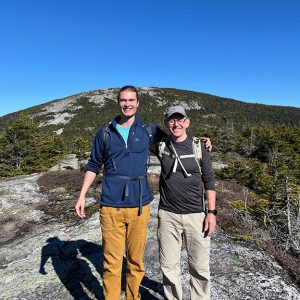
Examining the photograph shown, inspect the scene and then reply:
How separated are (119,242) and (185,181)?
1.08 m

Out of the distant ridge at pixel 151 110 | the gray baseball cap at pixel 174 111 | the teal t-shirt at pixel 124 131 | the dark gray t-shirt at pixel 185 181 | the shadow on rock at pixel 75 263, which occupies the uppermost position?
the distant ridge at pixel 151 110

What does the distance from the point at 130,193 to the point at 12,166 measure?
1137 inches

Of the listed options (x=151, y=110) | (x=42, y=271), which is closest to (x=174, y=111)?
(x=42, y=271)

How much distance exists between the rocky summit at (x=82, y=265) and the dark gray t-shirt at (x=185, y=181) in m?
1.56

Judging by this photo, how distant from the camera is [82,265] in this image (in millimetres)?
5734

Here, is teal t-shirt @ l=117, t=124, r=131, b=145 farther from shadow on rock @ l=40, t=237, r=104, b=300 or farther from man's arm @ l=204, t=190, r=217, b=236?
shadow on rock @ l=40, t=237, r=104, b=300

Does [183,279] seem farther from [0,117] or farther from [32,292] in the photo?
[0,117]

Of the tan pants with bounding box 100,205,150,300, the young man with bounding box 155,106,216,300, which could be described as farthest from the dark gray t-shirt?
the tan pants with bounding box 100,205,150,300

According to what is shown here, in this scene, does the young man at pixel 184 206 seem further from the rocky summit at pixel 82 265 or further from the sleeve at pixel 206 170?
the rocky summit at pixel 82 265

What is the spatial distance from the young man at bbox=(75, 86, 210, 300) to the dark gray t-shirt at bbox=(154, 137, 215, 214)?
0.94 ft

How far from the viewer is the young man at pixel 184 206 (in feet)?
12.4

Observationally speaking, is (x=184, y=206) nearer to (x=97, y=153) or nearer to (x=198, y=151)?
(x=198, y=151)

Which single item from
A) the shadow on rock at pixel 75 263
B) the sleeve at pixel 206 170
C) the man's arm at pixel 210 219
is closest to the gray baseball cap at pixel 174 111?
the sleeve at pixel 206 170

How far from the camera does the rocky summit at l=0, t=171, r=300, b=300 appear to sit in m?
4.70
